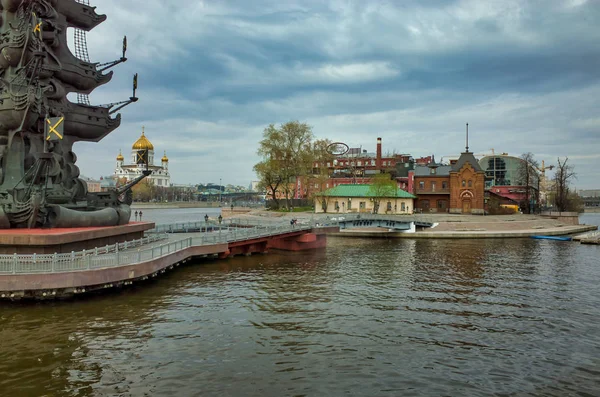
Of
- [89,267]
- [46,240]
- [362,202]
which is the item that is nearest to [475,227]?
[362,202]

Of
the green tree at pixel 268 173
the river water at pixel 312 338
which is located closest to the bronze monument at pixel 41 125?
the river water at pixel 312 338

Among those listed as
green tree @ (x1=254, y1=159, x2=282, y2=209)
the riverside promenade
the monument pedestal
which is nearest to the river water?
the riverside promenade

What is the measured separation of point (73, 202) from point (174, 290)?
1256 cm

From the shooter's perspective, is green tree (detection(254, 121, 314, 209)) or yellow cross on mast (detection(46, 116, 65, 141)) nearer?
yellow cross on mast (detection(46, 116, 65, 141))

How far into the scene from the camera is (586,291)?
27750 mm

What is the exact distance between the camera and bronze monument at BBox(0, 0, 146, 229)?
27.3 metres

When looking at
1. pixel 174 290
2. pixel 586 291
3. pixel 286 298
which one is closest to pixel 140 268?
pixel 174 290

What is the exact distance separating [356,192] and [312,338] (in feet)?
220

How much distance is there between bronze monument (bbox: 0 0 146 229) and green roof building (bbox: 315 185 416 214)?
168 ft

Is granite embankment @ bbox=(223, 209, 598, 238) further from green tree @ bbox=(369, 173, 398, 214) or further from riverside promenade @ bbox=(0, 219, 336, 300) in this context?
riverside promenade @ bbox=(0, 219, 336, 300)

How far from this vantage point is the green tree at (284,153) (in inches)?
3342

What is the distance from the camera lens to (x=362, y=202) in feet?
272

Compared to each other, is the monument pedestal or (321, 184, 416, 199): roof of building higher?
(321, 184, 416, 199): roof of building

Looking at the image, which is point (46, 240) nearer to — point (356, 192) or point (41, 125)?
point (41, 125)
